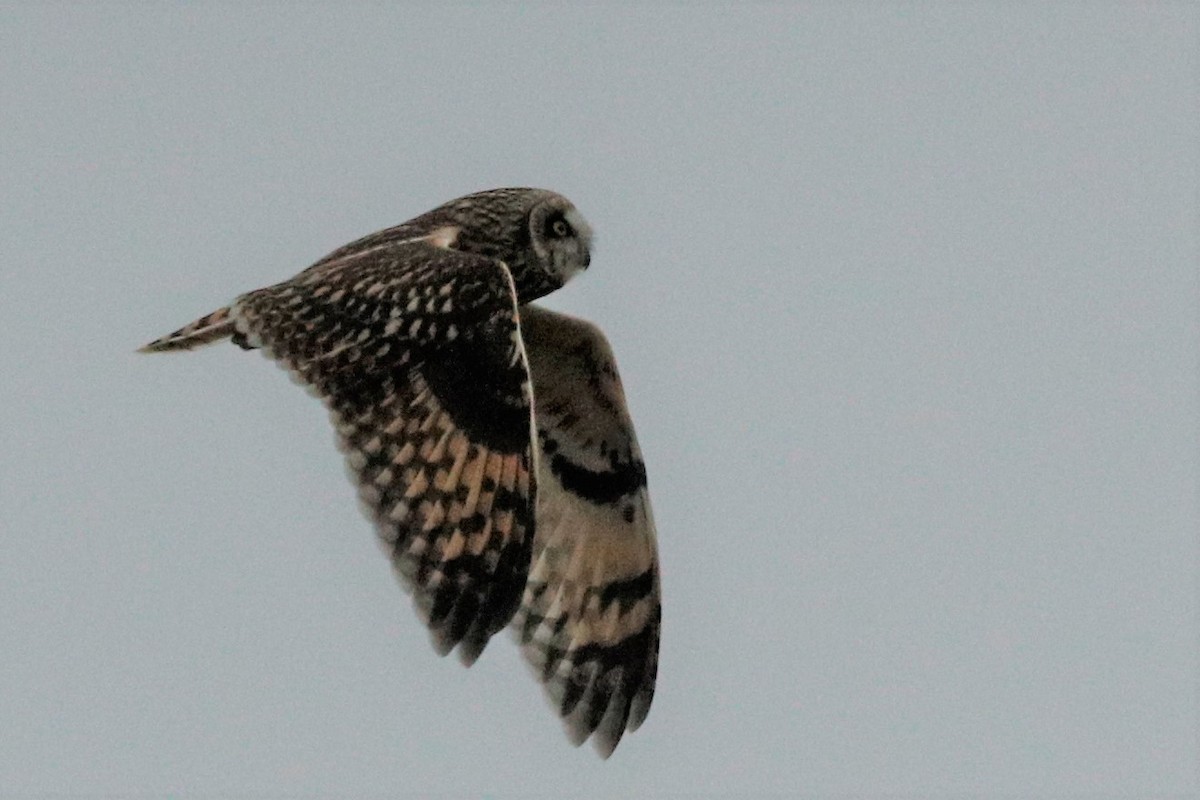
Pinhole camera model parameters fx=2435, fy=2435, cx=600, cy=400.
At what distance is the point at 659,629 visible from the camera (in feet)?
31.8

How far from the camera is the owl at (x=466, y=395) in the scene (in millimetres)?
8273

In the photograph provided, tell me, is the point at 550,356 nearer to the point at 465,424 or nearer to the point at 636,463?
the point at 636,463

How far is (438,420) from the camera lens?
839 cm

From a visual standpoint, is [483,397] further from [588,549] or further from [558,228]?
[588,549]

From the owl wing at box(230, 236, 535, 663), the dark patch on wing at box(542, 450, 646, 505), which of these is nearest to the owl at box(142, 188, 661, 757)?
the owl wing at box(230, 236, 535, 663)

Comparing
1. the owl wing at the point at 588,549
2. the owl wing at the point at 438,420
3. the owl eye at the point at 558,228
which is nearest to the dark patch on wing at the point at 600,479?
the owl wing at the point at 588,549

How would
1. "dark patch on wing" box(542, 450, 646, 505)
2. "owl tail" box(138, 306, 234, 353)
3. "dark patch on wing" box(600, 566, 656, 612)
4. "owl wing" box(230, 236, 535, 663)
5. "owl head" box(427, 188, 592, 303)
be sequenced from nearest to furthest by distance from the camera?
"owl wing" box(230, 236, 535, 663) → "owl tail" box(138, 306, 234, 353) → "owl head" box(427, 188, 592, 303) → "dark patch on wing" box(600, 566, 656, 612) → "dark patch on wing" box(542, 450, 646, 505)

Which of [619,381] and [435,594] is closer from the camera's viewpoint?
[435,594]

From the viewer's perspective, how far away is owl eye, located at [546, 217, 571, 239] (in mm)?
9484

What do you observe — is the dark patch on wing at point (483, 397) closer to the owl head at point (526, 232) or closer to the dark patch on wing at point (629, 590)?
the owl head at point (526, 232)

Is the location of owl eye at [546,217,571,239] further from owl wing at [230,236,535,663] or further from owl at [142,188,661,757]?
owl wing at [230,236,535,663]

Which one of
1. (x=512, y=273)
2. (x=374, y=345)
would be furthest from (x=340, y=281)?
(x=512, y=273)

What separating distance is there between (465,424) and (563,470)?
4.92 ft

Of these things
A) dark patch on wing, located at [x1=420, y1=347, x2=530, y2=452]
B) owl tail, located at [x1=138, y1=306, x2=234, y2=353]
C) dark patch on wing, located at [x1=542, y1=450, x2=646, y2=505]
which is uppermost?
owl tail, located at [x1=138, y1=306, x2=234, y2=353]
